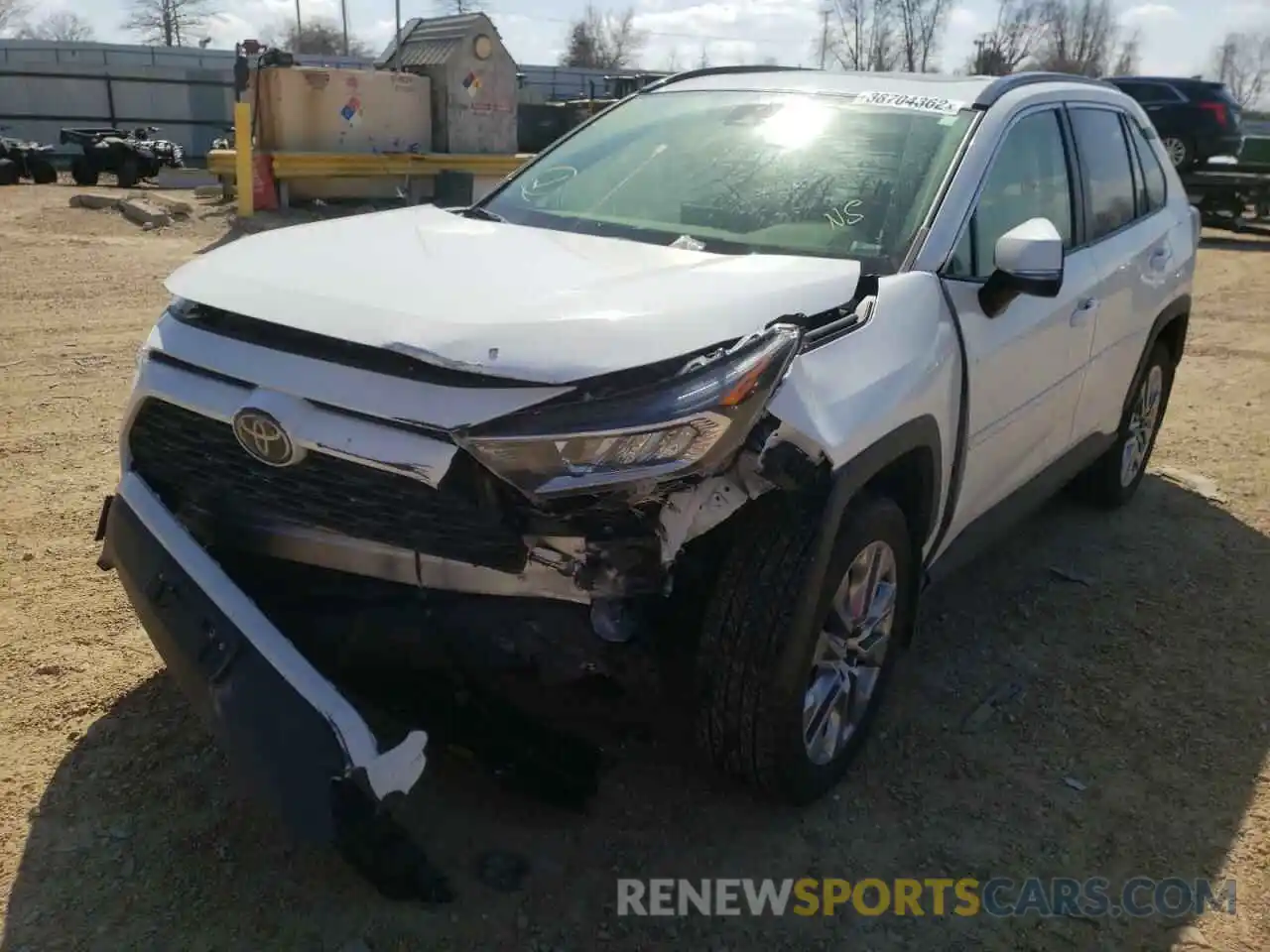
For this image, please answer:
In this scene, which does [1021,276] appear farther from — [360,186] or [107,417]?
[360,186]

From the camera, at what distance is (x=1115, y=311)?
4.15 metres

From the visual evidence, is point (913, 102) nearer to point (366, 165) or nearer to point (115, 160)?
point (366, 165)

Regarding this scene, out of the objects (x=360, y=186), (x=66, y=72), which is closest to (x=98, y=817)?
(x=360, y=186)

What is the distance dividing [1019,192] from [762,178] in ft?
2.85

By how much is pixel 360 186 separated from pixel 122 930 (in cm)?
1366

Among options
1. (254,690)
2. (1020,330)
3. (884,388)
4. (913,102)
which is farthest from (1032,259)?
(254,690)

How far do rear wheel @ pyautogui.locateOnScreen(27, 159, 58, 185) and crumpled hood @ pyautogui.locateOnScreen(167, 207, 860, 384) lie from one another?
18462mm

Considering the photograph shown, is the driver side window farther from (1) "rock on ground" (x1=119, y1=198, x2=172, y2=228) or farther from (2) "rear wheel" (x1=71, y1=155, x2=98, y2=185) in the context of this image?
(2) "rear wheel" (x1=71, y1=155, x2=98, y2=185)

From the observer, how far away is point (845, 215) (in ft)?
10.4

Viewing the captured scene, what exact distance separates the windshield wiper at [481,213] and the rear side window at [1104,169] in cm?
214

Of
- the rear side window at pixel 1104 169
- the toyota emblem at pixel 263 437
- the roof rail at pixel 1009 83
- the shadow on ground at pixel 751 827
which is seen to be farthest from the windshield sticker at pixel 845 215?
the toyota emblem at pixel 263 437

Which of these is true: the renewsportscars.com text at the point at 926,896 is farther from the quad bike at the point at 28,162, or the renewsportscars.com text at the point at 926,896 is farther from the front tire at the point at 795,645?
the quad bike at the point at 28,162

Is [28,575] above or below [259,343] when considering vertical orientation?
below

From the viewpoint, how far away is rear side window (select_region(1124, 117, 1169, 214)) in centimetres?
463
